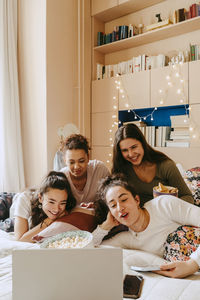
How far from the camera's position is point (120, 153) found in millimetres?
1727

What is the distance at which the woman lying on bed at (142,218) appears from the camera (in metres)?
1.23

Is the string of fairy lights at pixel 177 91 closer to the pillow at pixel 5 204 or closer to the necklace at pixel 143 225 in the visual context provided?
the necklace at pixel 143 225

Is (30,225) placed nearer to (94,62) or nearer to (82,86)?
(82,86)

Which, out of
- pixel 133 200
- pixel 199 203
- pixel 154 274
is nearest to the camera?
pixel 154 274

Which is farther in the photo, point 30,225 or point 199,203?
point 199,203

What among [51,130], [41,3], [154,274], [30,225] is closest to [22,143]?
[51,130]

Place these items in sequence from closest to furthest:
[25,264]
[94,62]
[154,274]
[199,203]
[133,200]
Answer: [25,264]
[154,274]
[133,200]
[199,203]
[94,62]

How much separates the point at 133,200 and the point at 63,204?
0.42 m

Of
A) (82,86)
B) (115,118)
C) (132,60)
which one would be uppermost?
(132,60)

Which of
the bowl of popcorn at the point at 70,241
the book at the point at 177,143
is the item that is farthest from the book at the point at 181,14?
the bowl of popcorn at the point at 70,241

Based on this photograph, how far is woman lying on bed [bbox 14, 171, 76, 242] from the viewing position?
1437mm

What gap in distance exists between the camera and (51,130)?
309 cm

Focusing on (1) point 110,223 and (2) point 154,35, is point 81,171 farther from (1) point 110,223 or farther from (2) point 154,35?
(2) point 154,35

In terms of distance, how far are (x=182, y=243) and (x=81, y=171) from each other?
0.84 metres
